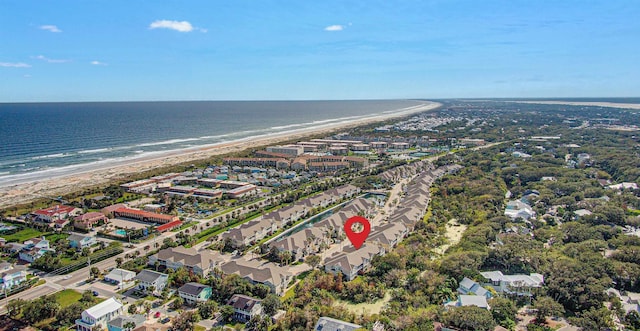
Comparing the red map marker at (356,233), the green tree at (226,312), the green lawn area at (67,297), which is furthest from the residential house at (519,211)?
the green lawn area at (67,297)

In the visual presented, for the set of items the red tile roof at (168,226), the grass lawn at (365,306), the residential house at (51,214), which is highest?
the residential house at (51,214)

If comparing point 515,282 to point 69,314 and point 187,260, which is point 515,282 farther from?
point 69,314

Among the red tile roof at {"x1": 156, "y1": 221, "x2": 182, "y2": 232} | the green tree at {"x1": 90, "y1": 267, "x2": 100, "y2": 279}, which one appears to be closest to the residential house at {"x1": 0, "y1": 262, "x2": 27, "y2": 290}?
the green tree at {"x1": 90, "y1": 267, "x2": 100, "y2": 279}

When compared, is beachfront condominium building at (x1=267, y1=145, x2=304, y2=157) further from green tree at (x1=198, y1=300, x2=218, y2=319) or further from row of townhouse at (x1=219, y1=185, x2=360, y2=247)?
green tree at (x1=198, y1=300, x2=218, y2=319)

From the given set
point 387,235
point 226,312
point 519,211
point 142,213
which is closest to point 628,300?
point 387,235

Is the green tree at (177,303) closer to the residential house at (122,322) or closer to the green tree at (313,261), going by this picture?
the residential house at (122,322)

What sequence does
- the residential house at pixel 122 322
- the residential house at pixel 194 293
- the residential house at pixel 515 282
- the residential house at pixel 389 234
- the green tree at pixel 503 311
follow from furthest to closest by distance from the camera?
the residential house at pixel 389 234 < the residential house at pixel 515 282 < the residential house at pixel 194 293 < the green tree at pixel 503 311 < the residential house at pixel 122 322
